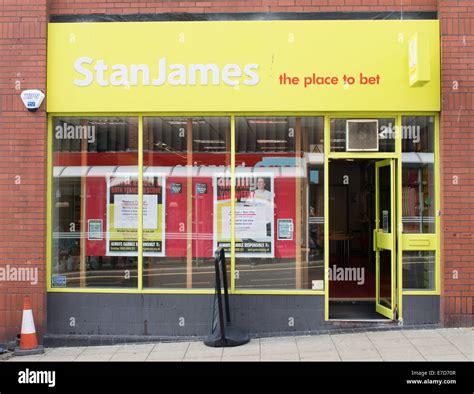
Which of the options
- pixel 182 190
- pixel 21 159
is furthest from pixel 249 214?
pixel 21 159

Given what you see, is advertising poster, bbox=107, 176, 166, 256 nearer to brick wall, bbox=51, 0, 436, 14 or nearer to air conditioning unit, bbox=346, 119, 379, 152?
brick wall, bbox=51, 0, 436, 14

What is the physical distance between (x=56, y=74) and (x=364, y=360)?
566 cm

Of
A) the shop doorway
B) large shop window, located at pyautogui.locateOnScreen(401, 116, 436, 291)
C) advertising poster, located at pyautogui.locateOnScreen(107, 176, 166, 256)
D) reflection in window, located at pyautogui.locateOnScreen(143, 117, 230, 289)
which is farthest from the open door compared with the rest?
advertising poster, located at pyautogui.locateOnScreen(107, 176, 166, 256)

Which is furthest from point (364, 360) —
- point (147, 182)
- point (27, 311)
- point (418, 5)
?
point (418, 5)

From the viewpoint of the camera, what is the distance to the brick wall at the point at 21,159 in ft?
25.9

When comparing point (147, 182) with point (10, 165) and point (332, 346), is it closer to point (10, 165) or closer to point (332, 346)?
point (10, 165)

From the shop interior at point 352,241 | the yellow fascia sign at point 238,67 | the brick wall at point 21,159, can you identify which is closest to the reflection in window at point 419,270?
the shop interior at point 352,241

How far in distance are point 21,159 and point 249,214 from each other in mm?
3332

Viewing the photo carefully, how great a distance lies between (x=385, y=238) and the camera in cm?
828

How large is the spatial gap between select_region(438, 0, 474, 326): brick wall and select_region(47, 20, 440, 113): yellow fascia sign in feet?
0.69

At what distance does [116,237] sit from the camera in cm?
823

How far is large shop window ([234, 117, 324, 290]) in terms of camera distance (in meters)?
8.09
